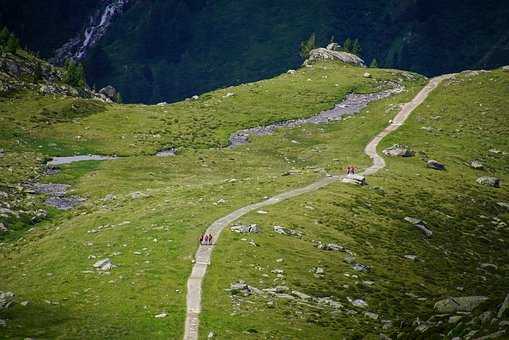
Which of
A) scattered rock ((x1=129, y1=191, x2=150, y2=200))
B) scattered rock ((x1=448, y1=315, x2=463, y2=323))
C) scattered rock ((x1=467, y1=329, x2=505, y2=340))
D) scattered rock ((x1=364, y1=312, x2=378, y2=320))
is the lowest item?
scattered rock ((x1=129, y1=191, x2=150, y2=200))

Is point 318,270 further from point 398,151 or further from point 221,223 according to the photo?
point 398,151

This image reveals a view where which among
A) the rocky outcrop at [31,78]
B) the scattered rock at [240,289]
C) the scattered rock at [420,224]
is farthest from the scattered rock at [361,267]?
the rocky outcrop at [31,78]

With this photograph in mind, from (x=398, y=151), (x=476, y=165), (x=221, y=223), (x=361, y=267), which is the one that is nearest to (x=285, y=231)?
(x=221, y=223)

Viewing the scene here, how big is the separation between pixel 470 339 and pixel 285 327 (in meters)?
14.2

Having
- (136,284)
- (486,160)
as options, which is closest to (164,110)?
(486,160)

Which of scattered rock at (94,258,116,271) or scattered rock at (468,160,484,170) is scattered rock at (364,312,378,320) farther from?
scattered rock at (468,160,484,170)

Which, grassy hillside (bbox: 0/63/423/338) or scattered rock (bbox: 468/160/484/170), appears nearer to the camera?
grassy hillside (bbox: 0/63/423/338)

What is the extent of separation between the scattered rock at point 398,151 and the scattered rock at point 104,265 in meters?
73.1

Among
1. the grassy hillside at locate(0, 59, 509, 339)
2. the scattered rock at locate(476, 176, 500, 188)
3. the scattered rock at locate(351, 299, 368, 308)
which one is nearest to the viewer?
the grassy hillside at locate(0, 59, 509, 339)

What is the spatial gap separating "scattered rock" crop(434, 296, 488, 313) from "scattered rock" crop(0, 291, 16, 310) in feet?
104

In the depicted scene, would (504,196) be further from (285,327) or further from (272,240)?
(285,327)

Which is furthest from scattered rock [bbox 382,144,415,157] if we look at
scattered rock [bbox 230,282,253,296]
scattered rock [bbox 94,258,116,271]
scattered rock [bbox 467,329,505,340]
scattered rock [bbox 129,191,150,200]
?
scattered rock [bbox 467,329,505,340]

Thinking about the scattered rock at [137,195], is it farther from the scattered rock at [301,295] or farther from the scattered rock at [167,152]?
the scattered rock at [301,295]

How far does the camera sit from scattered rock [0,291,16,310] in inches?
2032
